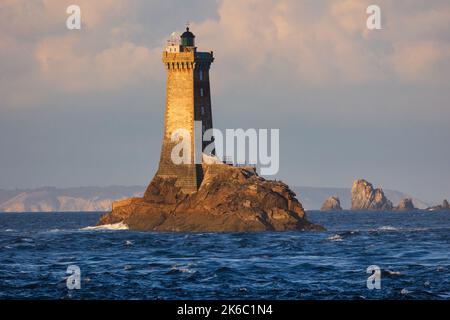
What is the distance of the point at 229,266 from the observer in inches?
2721

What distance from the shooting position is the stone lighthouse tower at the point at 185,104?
120750mm

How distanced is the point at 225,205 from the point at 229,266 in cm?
4517

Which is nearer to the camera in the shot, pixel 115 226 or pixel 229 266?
pixel 229 266

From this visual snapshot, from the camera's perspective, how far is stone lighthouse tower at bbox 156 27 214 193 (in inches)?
4754

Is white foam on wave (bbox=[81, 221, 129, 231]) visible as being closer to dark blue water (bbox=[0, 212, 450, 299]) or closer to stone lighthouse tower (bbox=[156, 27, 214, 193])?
stone lighthouse tower (bbox=[156, 27, 214, 193])

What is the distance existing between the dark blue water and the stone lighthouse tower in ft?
50.3

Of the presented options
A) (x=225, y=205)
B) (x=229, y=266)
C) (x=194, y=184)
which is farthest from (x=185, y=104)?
(x=229, y=266)

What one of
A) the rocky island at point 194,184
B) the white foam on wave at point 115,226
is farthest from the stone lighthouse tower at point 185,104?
the white foam on wave at point 115,226

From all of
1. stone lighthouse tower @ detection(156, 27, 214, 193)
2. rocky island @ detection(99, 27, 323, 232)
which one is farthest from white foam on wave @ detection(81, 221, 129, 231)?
stone lighthouse tower @ detection(156, 27, 214, 193)

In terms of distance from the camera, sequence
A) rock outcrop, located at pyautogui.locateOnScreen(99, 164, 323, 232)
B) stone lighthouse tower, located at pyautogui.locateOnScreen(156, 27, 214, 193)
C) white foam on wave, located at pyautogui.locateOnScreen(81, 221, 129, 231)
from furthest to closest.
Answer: white foam on wave, located at pyautogui.locateOnScreen(81, 221, 129, 231) < stone lighthouse tower, located at pyautogui.locateOnScreen(156, 27, 214, 193) < rock outcrop, located at pyautogui.locateOnScreen(99, 164, 323, 232)

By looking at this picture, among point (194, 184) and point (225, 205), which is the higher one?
point (194, 184)

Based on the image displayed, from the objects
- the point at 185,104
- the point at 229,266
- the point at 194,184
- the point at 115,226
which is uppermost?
the point at 185,104

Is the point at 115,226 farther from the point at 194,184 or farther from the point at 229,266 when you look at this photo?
the point at 229,266
